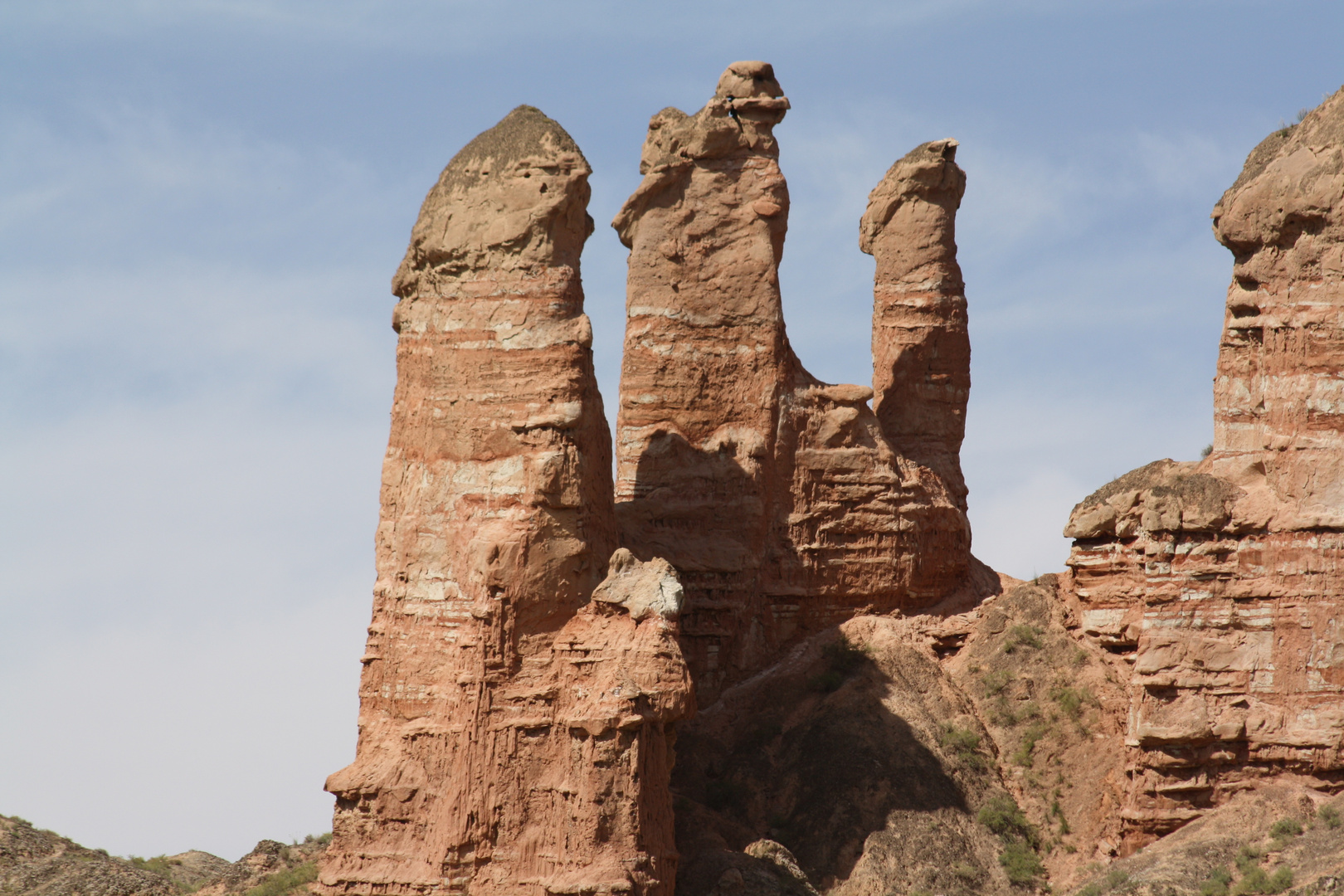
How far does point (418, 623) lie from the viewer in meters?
35.6

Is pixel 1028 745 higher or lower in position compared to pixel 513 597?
lower

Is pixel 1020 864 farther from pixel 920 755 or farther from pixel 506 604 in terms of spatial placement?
pixel 506 604

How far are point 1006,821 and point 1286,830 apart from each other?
558cm

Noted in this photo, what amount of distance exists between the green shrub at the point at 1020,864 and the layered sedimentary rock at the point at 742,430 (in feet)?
22.1

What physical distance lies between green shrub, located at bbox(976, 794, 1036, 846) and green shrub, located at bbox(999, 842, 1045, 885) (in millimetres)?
240

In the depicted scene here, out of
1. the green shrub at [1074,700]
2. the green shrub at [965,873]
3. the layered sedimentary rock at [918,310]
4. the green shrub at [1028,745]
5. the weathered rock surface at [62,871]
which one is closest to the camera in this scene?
the green shrub at [965,873]

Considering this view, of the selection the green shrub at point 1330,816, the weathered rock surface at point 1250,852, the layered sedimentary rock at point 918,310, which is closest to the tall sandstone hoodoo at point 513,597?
the layered sedimentary rock at point 918,310

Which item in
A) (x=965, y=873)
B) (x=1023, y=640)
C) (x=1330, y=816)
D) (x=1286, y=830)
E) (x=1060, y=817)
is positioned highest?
(x=1023, y=640)

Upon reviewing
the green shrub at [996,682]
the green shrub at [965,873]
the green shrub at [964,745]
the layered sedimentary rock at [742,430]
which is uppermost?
the layered sedimentary rock at [742,430]

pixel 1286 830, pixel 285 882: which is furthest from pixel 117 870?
pixel 1286 830

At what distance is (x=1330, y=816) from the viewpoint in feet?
120

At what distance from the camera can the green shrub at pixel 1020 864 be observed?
39.1 meters

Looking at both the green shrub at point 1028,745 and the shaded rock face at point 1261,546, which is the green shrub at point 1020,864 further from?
the green shrub at point 1028,745

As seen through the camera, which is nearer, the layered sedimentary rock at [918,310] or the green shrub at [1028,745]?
the green shrub at [1028,745]
